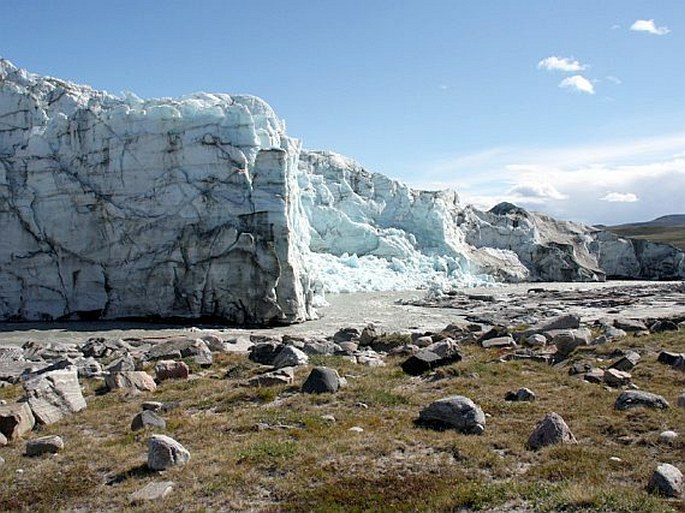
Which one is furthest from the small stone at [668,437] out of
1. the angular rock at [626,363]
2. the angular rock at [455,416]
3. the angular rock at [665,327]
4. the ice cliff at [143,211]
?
the ice cliff at [143,211]

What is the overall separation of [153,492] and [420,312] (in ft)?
86.6

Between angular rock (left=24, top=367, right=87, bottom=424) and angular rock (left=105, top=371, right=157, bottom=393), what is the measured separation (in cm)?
99

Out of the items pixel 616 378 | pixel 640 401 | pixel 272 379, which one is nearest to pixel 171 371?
pixel 272 379

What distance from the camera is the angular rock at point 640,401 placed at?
835 centimetres

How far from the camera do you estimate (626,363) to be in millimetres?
Answer: 11141

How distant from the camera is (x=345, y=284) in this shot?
43.2 meters

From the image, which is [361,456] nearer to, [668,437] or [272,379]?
[668,437]

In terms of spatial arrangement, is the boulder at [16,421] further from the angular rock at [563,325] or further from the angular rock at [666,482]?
the angular rock at [563,325]

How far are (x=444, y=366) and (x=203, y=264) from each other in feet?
60.0

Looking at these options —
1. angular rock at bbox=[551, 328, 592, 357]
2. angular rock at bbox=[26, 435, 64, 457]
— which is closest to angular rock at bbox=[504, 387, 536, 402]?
angular rock at bbox=[551, 328, 592, 357]

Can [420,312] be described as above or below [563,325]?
below

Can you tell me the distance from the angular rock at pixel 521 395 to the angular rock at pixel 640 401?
1179mm

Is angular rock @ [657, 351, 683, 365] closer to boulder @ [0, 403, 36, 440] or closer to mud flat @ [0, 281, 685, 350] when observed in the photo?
mud flat @ [0, 281, 685, 350]

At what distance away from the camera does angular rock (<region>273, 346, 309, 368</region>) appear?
12.9 meters
